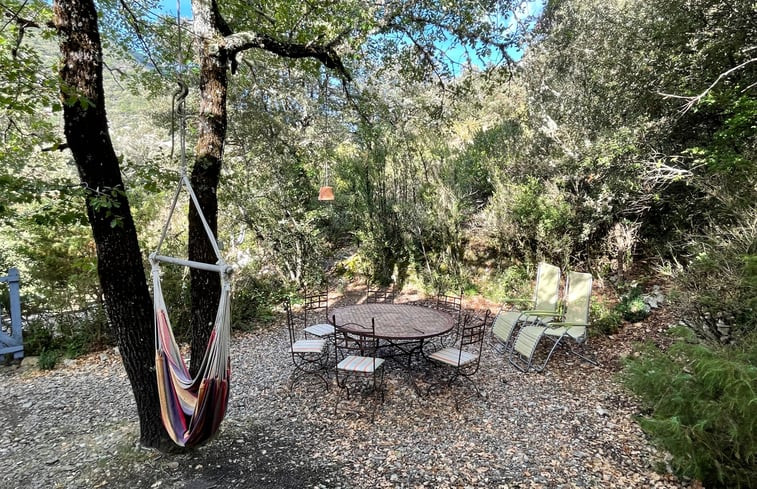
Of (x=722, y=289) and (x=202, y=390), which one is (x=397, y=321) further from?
(x=722, y=289)

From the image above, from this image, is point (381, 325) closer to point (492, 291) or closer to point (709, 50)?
point (492, 291)

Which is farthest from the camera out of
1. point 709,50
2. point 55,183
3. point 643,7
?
point 643,7

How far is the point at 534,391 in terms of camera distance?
3631 millimetres

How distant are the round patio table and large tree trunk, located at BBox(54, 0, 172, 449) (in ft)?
5.87

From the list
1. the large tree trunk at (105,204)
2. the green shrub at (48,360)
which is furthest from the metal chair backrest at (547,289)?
the green shrub at (48,360)

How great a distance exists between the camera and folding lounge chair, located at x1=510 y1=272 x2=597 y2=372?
4.15 m

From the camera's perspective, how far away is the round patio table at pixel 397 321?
3684 mm

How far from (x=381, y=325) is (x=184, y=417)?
2212 mm

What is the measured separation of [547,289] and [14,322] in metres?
7.13

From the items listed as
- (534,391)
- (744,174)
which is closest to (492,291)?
(534,391)

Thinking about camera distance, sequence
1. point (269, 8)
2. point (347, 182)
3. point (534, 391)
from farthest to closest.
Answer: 1. point (347, 182)
2. point (269, 8)
3. point (534, 391)

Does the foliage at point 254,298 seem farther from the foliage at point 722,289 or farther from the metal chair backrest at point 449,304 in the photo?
the foliage at point 722,289

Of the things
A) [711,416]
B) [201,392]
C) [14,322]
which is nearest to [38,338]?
[14,322]

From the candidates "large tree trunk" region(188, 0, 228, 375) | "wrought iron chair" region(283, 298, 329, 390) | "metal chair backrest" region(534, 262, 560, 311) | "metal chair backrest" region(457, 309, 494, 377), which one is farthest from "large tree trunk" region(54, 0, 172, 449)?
"metal chair backrest" region(534, 262, 560, 311)
